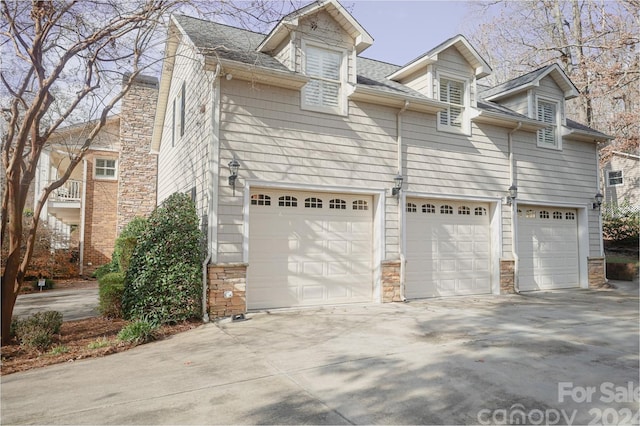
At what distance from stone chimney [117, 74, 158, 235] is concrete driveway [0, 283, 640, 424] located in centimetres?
1041

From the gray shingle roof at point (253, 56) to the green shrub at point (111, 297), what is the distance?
470 centimetres

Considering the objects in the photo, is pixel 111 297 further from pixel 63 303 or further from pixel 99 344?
pixel 63 303

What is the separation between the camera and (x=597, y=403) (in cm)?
355

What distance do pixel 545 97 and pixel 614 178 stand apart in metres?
15.2

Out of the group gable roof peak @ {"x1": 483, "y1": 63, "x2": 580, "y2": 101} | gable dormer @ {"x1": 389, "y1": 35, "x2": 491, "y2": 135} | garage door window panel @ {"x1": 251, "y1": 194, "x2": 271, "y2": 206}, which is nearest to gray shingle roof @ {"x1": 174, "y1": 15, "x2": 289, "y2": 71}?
garage door window panel @ {"x1": 251, "y1": 194, "x2": 271, "y2": 206}

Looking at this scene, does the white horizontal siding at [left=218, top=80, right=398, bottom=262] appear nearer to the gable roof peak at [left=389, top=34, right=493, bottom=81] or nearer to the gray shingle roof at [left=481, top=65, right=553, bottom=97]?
the gable roof peak at [left=389, top=34, right=493, bottom=81]

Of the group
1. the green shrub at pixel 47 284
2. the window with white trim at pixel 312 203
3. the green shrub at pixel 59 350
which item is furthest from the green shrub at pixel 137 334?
the green shrub at pixel 47 284

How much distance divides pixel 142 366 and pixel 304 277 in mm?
3923

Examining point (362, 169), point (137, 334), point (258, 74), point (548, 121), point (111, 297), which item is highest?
point (548, 121)

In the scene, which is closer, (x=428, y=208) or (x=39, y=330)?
(x=39, y=330)

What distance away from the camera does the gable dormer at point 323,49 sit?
27.5ft

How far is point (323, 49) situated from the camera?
8.75 metres

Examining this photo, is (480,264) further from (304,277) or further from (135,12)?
(135,12)

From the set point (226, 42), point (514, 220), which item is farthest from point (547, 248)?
point (226, 42)
